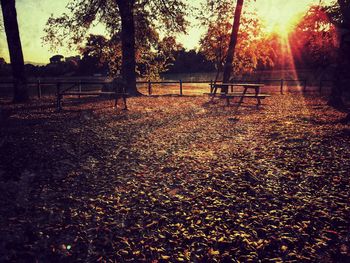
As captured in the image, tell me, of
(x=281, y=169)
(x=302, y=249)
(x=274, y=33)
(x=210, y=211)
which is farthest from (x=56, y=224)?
(x=274, y=33)

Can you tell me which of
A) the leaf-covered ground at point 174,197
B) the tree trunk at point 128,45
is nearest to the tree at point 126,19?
the tree trunk at point 128,45

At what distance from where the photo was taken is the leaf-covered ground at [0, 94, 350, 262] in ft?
9.12

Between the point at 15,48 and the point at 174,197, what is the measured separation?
15.3m

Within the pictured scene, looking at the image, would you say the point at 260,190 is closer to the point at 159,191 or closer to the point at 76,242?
the point at 159,191

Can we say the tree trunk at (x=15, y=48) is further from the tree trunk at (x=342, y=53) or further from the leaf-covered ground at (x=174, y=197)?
the tree trunk at (x=342, y=53)

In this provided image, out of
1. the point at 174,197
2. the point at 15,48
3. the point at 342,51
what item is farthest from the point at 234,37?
the point at 174,197

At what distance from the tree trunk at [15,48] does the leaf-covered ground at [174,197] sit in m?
8.75

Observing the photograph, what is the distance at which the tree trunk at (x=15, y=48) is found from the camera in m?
14.4

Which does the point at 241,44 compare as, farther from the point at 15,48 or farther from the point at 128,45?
the point at 15,48

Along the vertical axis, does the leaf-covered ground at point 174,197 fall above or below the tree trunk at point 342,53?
below

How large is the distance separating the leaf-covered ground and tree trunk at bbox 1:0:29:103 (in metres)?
8.75

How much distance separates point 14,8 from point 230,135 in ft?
47.5

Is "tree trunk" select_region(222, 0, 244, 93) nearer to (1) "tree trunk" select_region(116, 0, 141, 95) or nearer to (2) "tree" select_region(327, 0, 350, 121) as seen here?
(2) "tree" select_region(327, 0, 350, 121)

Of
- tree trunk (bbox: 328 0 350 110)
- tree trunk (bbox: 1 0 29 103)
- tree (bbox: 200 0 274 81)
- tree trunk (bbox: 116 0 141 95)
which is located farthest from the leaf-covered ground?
tree (bbox: 200 0 274 81)
